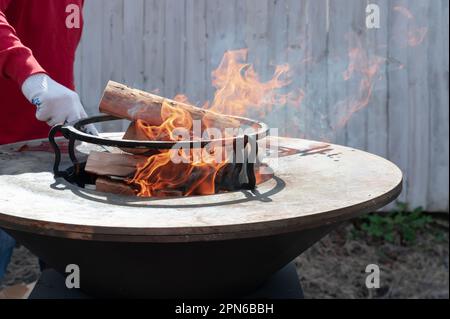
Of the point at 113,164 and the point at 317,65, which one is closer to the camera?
the point at 113,164

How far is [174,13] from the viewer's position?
4258mm

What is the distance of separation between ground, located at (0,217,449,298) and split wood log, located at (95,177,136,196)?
222 centimetres

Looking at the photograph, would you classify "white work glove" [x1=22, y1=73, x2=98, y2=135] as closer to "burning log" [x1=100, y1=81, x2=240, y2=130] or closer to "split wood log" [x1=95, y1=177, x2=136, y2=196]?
"burning log" [x1=100, y1=81, x2=240, y2=130]

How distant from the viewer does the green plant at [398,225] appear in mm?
4449

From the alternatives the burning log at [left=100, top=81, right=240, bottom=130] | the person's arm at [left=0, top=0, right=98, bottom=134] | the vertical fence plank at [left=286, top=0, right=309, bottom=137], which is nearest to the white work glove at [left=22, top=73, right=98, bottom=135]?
the person's arm at [left=0, top=0, right=98, bottom=134]

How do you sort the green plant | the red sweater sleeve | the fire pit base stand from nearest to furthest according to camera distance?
the fire pit base stand
the red sweater sleeve
the green plant

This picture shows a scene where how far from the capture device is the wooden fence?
14.0 ft

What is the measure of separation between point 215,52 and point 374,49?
3.59 ft

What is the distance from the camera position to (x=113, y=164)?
2.11 metres

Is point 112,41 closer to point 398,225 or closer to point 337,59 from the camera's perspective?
point 337,59

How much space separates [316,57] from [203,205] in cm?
273

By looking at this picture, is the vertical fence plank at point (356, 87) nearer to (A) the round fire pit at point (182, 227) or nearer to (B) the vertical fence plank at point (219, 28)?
(B) the vertical fence plank at point (219, 28)

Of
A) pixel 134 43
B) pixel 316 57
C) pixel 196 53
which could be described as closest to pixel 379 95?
pixel 316 57

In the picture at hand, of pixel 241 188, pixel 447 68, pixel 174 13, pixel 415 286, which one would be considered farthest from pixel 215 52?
pixel 241 188
